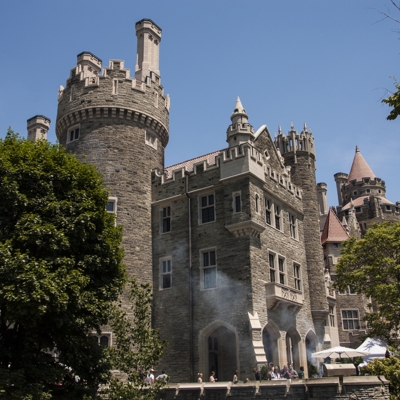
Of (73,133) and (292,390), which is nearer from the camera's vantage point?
(292,390)

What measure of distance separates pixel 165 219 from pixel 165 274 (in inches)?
144

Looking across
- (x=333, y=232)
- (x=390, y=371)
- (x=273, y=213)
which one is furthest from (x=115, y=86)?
(x=333, y=232)

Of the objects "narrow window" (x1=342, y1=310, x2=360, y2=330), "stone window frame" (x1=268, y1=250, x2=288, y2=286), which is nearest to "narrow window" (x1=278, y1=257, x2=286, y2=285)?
"stone window frame" (x1=268, y1=250, x2=288, y2=286)

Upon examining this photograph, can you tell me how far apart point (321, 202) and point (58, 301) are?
55229mm

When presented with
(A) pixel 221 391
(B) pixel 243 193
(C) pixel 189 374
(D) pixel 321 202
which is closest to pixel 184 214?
(B) pixel 243 193

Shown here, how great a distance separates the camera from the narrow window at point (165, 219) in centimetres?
3353

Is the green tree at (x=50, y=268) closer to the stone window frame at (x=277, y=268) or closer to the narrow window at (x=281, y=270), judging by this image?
the stone window frame at (x=277, y=268)

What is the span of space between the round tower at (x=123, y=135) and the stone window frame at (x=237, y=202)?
254 inches

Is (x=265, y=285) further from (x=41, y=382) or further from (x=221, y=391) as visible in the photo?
(x=41, y=382)

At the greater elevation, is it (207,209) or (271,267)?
(207,209)

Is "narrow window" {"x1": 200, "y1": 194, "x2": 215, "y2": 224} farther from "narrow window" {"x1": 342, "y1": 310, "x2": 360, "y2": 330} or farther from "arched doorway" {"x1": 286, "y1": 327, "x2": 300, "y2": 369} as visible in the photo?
"narrow window" {"x1": 342, "y1": 310, "x2": 360, "y2": 330}

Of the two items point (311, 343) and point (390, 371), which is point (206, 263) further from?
point (390, 371)

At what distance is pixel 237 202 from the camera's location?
3023cm

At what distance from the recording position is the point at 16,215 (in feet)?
68.6
